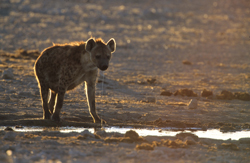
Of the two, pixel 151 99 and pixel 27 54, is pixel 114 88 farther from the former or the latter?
pixel 27 54

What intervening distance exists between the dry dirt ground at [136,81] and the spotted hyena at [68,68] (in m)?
0.35

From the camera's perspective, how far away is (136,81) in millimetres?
9953

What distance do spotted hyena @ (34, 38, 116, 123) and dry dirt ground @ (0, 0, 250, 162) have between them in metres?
0.35

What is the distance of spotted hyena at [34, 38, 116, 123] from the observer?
5828 mm

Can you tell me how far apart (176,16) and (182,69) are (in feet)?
41.6

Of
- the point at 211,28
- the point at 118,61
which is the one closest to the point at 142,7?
the point at 211,28

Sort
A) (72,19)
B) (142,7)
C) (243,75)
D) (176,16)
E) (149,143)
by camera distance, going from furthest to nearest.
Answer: (142,7)
(176,16)
(72,19)
(243,75)
(149,143)

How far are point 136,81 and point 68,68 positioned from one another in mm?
4245

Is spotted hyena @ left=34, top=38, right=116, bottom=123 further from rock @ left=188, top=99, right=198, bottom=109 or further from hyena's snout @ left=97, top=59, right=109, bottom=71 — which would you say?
rock @ left=188, top=99, right=198, bottom=109

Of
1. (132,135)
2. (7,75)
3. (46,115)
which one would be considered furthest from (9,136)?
(7,75)

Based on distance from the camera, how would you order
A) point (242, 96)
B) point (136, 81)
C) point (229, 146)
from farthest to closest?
point (136, 81)
point (242, 96)
point (229, 146)

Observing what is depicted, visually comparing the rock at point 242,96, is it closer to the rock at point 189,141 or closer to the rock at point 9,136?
the rock at point 189,141

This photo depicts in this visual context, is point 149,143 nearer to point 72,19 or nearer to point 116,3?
point 72,19

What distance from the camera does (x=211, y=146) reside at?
16.3ft
